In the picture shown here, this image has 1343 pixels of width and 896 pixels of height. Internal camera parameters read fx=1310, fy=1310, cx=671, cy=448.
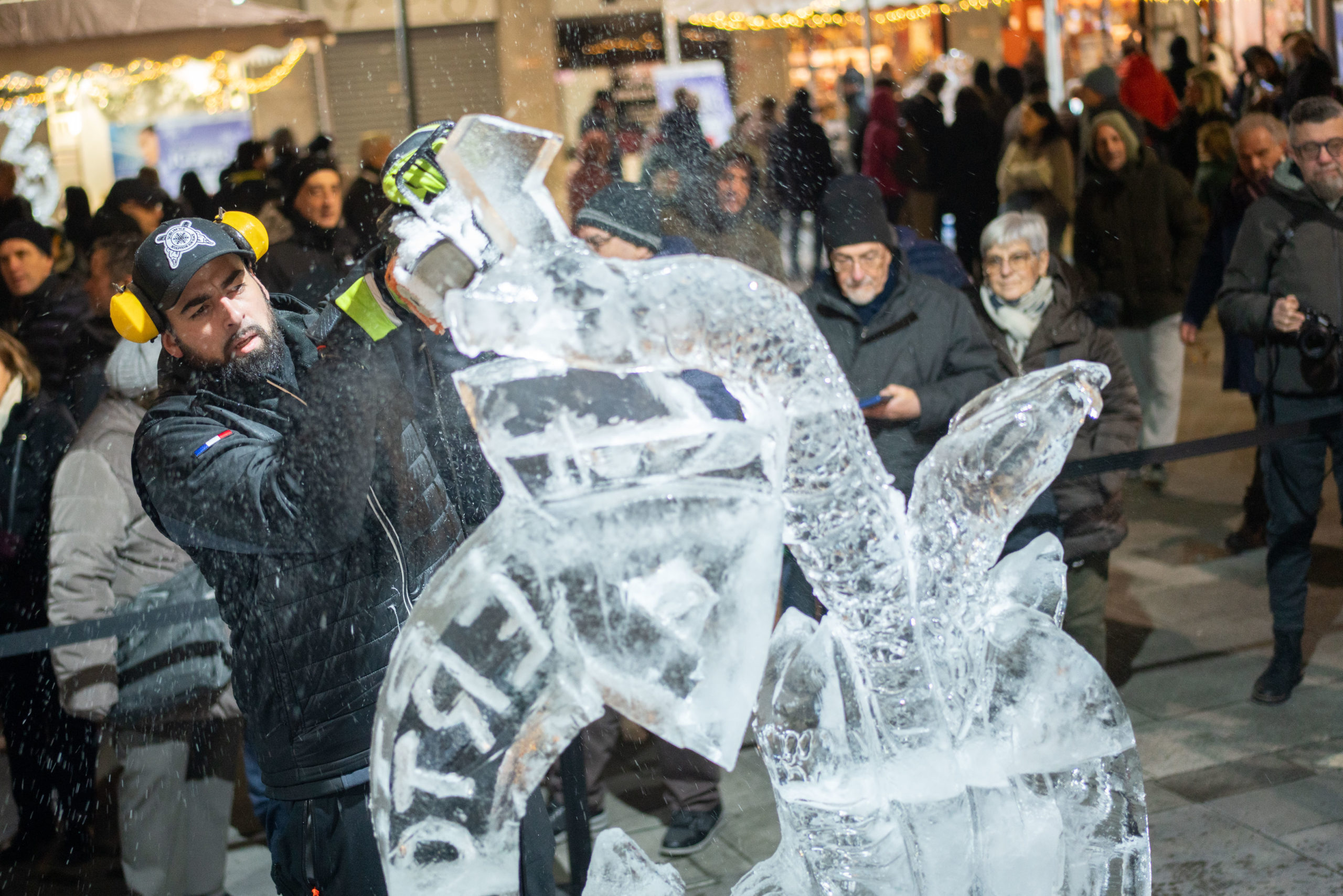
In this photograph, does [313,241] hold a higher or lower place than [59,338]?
higher

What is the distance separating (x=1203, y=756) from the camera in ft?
13.4

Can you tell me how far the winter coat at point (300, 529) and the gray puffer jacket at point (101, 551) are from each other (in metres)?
1.33

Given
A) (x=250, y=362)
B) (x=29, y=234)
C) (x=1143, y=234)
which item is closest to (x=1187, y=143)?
(x=1143, y=234)

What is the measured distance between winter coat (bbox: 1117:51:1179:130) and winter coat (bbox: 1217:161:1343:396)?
644 centimetres

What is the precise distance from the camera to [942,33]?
1334 cm

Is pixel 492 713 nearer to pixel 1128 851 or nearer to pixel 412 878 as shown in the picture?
pixel 412 878

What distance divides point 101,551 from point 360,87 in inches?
310

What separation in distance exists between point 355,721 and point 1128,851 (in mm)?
1290

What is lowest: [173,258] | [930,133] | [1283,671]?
[1283,671]

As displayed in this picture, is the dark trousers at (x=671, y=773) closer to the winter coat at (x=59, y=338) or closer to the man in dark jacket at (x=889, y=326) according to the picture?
the man in dark jacket at (x=889, y=326)

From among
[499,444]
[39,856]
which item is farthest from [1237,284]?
[39,856]

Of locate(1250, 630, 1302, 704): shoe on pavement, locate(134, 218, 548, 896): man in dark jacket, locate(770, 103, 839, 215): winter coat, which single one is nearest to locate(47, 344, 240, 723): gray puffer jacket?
locate(134, 218, 548, 896): man in dark jacket

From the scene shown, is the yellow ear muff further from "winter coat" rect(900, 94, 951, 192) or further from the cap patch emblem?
"winter coat" rect(900, 94, 951, 192)

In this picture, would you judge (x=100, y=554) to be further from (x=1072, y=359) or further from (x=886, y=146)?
(x=886, y=146)
